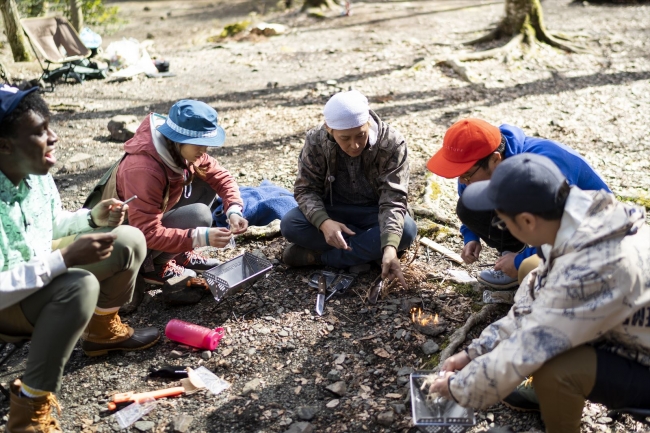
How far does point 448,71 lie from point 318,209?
5098 millimetres

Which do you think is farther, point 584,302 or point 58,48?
point 58,48

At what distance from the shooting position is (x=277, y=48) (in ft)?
33.5

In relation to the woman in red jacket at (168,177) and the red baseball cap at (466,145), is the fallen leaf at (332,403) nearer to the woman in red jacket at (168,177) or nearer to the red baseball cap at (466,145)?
the woman in red jacket at (168,177)

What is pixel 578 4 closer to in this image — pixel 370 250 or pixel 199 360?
pixel 370 250

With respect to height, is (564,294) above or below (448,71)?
above

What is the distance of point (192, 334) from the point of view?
10.9 ft

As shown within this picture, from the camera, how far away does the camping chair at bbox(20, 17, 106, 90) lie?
27.9ft

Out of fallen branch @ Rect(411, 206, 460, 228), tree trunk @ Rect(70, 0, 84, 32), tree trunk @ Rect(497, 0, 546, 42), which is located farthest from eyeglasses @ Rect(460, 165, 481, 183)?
tree trunk @ Rect(70, 0, 84, 32)

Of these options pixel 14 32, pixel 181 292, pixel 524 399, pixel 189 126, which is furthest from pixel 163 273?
pixel 14 32

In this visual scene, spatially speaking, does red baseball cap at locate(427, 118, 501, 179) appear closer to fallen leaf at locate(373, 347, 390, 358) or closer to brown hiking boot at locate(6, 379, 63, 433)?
fallen leaf at locate(373, 347, 390, 358)

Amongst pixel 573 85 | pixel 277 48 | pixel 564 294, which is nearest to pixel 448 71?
pixel 573 85

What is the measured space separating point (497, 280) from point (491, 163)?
2.66ft

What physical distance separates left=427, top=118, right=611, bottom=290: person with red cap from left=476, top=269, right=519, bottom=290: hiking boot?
3 cm

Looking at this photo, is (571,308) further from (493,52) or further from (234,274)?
(493,52)
